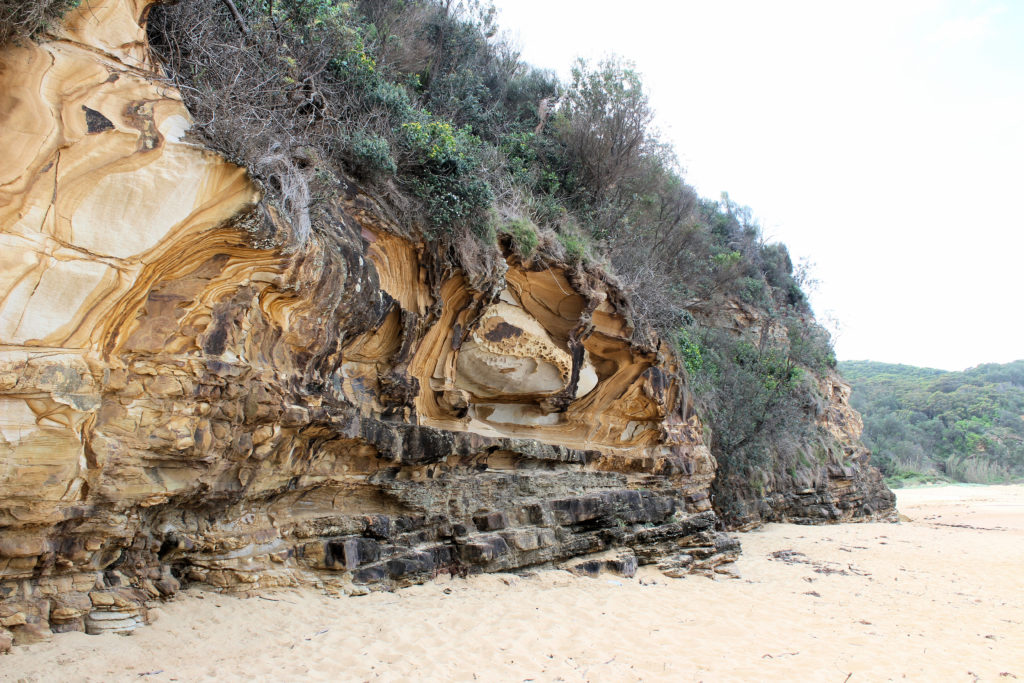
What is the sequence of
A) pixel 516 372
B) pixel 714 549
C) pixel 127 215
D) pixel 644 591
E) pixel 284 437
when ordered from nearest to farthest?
pixel 127 215 < pixel 284 437 < pixel 644 591 < pixel 516 372 < pixel 714 549

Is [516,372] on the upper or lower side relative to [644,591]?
upper

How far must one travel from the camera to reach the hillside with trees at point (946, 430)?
37500 millimetres

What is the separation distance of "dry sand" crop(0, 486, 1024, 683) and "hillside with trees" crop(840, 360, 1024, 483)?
31.7 meters

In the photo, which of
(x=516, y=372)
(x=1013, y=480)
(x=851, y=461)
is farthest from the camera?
(x=1013, y=480)

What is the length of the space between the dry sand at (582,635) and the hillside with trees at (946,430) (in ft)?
104

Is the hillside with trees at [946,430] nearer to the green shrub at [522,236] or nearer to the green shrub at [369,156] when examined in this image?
the green shrub at [522,236]

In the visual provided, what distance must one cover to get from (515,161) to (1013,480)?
140 ft

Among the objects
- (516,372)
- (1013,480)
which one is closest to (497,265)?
(516,372)

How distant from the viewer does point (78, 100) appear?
4.52 meters

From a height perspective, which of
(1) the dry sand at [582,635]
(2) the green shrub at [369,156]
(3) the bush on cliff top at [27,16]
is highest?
(2) the green shrub at [369,156]

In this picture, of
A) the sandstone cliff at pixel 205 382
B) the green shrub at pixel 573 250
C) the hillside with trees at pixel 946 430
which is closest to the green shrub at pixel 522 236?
the sandstone cliff at pixel 205 382

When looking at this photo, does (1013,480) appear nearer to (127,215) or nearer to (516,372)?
(516,372)

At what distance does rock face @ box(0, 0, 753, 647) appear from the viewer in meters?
4.20

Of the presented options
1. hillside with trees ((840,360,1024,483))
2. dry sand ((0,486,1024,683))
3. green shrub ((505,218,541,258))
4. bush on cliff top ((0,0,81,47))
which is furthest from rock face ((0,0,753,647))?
hillside with trees ((840,360,1024,483))
